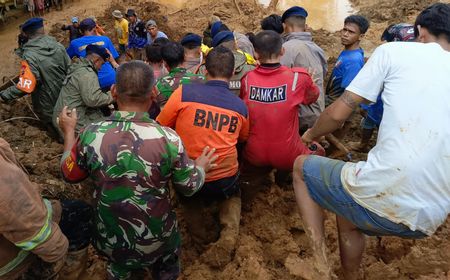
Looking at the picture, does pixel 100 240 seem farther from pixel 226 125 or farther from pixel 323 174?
pixel 323 174

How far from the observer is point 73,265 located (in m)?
2.68

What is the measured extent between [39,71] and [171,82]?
7.80 feet

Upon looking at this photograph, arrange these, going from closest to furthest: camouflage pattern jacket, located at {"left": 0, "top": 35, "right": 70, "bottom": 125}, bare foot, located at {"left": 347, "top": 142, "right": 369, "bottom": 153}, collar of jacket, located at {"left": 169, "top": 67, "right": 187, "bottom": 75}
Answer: collar of jacket, located at {"left": 169, "top": 67, "right": 187, "bottom": 75} < camouflage pattern jacket, located at {"left": 0, "top": 35, "right": 70, "bottom": 125} < bare foot, located at {"left": 347, "top": 142, "right": 369, "bottom": 153}

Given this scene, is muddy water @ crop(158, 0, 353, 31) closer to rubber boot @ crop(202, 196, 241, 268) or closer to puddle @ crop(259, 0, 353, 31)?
puddle @ crop(259, 0, 353, 31)

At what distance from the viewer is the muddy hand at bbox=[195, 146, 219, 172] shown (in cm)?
272

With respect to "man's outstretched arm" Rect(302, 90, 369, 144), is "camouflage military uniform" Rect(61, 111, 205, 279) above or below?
below

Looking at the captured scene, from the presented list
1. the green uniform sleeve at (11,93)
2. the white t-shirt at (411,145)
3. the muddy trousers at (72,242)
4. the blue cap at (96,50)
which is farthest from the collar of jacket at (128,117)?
the green uniform sleeve at (11,93)

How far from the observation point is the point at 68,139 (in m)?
2.50

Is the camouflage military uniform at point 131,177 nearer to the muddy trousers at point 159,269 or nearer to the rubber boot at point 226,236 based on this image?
the muddy trousers at point 159,269

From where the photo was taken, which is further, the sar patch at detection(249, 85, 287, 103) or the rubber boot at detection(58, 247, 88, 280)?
the sar patch at detection(249, 85, 287, 103)

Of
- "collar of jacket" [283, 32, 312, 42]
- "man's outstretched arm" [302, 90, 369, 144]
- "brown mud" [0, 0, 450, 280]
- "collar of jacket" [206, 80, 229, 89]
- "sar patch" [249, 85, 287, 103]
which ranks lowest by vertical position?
"brown mud" [0, 0, 450, 280]

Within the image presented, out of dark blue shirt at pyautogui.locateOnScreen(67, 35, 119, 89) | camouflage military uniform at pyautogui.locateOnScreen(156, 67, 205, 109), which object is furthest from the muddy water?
camouflage military uniform at pyautogui.locateOnScreen(156, 67, 205, 109)

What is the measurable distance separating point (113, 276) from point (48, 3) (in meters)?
11.7

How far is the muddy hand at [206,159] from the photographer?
272 centimetres
